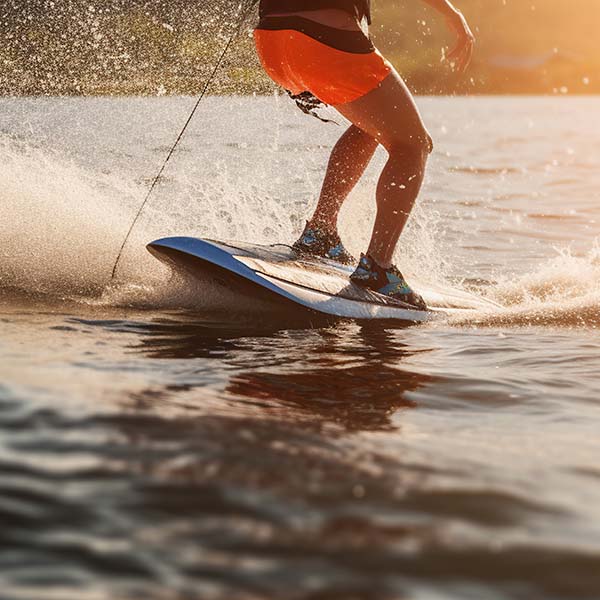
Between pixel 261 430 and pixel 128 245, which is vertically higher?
pixel 128 245

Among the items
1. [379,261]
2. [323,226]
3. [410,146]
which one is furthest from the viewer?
[323,226]

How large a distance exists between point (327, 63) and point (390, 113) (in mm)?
417

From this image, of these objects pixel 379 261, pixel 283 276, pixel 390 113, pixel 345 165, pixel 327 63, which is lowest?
pixel 283 276

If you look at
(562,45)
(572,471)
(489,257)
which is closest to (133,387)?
(572,471)

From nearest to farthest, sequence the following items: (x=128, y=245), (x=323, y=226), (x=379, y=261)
A: 1. (x=379, y=261)
2. (x=323, y=226)
3. (x=128, y=245)

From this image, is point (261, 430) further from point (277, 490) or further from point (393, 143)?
point (393, 143)

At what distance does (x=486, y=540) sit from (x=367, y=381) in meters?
1.79

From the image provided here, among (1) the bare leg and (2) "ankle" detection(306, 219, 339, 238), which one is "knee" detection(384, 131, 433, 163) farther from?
(2) "ankle" detection(306, 219, 339, 238)

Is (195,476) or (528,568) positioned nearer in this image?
(528,568)

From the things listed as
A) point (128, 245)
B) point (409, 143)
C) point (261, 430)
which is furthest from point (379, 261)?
point (261, 430)

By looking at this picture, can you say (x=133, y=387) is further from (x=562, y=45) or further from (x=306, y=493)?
(x=562, y=45)

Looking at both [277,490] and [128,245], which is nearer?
[277,490]

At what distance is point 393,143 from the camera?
523 centimetres

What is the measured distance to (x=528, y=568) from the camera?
6.80 feet
